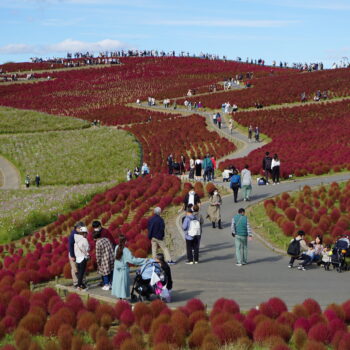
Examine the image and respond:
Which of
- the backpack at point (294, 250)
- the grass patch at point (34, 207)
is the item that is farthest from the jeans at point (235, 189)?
the grass patch at point (34, 207)

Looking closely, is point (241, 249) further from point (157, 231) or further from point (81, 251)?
point (81, 251)

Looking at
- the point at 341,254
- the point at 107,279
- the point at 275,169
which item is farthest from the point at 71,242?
the point at 275,169

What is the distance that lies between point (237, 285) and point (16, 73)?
112253 mm

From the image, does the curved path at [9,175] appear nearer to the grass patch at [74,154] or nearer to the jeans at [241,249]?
the grass patch at [74,154]

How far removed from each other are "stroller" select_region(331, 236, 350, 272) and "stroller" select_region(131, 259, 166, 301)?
5.53m

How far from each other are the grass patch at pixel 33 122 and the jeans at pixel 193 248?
188ft

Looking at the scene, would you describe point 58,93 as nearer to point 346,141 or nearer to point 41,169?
point 41,169

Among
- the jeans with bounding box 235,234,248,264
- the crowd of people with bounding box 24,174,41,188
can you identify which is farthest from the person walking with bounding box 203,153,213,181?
the crowd of people with bounding box 24,174,41,188

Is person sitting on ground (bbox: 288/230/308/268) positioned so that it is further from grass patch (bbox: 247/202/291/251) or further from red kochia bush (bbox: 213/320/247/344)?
red kochia bush (bbox: 213/320/247/344)

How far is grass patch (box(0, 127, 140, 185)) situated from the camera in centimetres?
5378

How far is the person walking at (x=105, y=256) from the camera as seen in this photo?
15.0 meters

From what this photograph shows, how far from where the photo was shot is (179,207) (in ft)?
88.5

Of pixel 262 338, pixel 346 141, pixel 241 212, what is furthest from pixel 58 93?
pixel 262 338

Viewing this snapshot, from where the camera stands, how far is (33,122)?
Answer: 255ft
